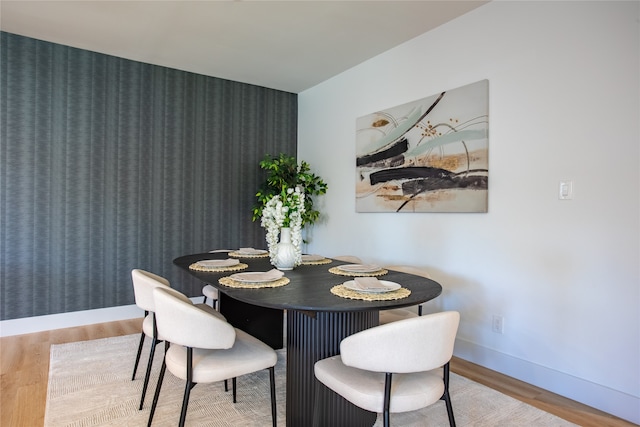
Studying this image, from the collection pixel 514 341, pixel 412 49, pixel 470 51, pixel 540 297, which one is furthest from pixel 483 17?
pixel 514 341

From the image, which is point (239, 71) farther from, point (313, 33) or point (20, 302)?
point (20, 302)

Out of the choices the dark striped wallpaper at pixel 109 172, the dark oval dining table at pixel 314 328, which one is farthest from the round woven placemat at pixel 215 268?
the dark striped wallpaper at pixel 109 172

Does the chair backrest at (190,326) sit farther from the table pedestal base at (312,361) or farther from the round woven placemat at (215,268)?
the round woven placemat at (215,268)

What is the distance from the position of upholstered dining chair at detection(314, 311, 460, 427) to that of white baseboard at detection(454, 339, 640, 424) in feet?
4.31

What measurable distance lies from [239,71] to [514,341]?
3.67 metres

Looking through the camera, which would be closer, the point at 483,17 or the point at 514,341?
the point at 514,341

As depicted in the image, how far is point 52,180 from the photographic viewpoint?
3602 millimetres

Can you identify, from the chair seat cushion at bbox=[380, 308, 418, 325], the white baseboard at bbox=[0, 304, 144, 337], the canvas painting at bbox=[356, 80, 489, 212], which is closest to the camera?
the chair seat cushion at bbox=[380, 308, 418, 325]

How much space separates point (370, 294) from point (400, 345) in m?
0.32

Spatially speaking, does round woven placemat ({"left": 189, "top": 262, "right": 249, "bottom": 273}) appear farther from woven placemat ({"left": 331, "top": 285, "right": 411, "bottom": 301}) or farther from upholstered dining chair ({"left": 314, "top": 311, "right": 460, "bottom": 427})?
upholstered dining chair ({"left": 314, "top": 311, "right": 460, "bottom": 427})

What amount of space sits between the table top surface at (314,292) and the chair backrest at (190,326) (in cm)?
15

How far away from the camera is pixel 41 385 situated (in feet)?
7.91

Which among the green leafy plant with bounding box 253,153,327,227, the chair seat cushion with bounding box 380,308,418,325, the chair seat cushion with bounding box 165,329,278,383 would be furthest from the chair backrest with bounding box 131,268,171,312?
the green leafy plant with bounding box 253,153,327,227

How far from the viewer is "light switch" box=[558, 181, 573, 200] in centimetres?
233
